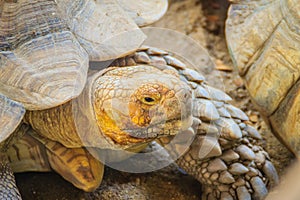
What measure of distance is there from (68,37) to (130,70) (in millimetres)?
262

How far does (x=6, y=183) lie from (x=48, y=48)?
0.53m

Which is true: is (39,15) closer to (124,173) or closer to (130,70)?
(130,70)

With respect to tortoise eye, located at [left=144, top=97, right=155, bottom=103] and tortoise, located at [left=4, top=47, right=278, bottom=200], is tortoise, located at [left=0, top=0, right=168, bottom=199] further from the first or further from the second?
tortoise eye, located at [left=144, top=97, right=155, bottom=103]

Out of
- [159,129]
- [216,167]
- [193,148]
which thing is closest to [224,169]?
[216,167]

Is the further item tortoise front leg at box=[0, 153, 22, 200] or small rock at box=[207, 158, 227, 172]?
small rock at box=[207, 158, 227, 172]

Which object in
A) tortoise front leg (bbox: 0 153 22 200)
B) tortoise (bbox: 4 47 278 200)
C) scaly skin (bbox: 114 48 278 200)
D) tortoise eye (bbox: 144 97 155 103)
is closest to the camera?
tortoise eye (bbox: 144 97 155 103)

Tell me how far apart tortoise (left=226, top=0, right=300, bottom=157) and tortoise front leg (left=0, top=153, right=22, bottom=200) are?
1127 mm

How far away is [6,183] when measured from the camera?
7.12 ft

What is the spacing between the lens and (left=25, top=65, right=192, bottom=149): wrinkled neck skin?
6.53 ft

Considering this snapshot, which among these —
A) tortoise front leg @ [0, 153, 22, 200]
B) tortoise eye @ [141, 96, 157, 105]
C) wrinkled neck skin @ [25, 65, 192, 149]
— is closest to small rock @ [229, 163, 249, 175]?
wrinkled neck skin @ [25, 65, 192, 149]

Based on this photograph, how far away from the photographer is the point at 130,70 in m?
2.13

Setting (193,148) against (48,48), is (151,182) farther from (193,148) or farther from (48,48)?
(48,48)

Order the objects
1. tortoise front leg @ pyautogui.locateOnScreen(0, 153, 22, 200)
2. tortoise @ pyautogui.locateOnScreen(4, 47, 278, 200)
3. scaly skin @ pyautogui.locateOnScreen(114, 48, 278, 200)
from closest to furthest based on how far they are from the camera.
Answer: tortoise front leg @ pyautogui.locateOnScreen(0, 153, 22, 200) < tortoise @ pyautogui.locateOnScreen(4, 47, 278, 200) < scaly skin @ pyautogui.locateOnScreen(114, 48, 278, 200)

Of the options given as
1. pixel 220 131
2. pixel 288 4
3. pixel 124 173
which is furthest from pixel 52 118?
pixel 288 4
